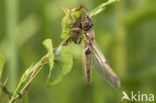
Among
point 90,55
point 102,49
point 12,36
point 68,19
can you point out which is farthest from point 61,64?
point 102,49

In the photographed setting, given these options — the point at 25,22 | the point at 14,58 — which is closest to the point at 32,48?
the point at 25,22

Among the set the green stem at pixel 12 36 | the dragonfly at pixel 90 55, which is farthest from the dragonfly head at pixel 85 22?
the green stem at pixel 12 36

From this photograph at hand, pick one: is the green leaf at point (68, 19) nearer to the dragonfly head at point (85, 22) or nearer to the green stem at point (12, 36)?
the dragonfly head at point (85, 22)

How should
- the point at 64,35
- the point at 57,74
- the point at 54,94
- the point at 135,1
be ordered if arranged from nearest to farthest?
the point at 57,74, the point at 64,35, the point at 54,94, the point at 135,1

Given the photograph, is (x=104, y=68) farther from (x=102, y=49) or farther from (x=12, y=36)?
(x=102, y=49)

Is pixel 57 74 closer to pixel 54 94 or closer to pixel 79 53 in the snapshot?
pixel 79 53

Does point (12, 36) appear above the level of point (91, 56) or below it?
above
